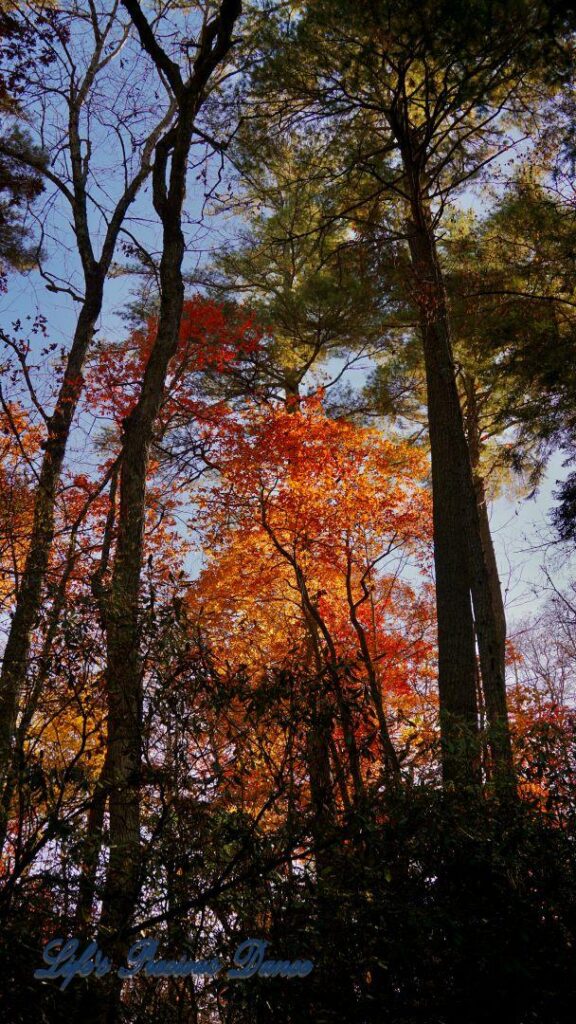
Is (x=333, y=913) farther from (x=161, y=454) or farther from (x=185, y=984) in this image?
(x=161, y=454)

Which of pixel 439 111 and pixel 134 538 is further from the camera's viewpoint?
pixel 439 111

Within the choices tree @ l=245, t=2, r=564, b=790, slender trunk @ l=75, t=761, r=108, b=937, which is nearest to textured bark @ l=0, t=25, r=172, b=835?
slender trunk @ l=75, t=761, r=108, b=937

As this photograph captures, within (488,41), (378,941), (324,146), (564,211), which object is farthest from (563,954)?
(324,146)

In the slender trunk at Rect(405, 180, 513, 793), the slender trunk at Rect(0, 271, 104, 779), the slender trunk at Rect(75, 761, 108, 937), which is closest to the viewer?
the slender trunk at Rect(75, 761, 108, 937)

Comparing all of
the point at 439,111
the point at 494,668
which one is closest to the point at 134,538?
the point at 494,668

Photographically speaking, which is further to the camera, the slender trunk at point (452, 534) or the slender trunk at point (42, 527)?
the slender trunk at point (452, 534)

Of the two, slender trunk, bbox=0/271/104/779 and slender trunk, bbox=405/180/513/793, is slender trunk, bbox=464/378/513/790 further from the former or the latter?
slender trunk, bbox=0/271/104/779

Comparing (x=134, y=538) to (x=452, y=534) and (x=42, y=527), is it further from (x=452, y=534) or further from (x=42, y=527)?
(x=452, y=534)

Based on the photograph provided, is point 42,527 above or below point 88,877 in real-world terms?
above

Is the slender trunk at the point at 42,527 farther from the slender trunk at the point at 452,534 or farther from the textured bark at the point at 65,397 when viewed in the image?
the slender trunk at the point at 452,534

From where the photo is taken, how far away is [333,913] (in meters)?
2.66

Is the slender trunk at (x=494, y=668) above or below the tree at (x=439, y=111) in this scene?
below

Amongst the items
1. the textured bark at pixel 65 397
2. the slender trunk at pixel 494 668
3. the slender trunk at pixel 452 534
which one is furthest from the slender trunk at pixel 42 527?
the slender trunk at pixel 452 534

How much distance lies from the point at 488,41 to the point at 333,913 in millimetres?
7081
